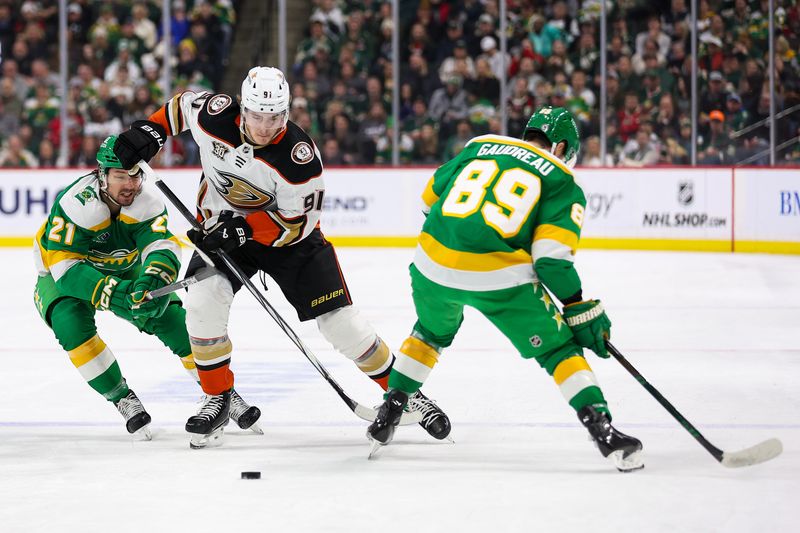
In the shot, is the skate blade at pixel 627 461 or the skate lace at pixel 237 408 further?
the skate lace at pixel 237 408

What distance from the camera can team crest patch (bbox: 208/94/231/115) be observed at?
396 cm

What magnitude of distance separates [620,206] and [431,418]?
6.87 meters

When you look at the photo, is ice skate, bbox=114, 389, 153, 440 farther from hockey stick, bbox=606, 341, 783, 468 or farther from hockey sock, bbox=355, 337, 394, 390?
hockey stick, bbox=606, 341, 783, 468

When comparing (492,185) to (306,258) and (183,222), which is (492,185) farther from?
(183,222)

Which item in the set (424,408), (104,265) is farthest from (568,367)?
(104,265)

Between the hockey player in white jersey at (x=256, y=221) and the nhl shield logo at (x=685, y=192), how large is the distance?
6.69m

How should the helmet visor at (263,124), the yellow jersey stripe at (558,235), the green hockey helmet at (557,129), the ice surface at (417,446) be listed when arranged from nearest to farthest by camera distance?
the ice surface at (417,446) < the yellow jersey stripe at (558,235) < the green hockey helmet at (557,129) < the helmet visor at (263,124)

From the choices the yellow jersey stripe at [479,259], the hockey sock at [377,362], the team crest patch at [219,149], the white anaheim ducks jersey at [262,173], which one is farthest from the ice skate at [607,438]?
the team crest patch at [219,149]

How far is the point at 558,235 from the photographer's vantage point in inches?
130

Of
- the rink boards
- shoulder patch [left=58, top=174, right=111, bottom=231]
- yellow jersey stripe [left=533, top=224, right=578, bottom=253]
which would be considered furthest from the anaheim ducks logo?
the rink boards

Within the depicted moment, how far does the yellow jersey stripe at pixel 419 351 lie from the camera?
12.0ft

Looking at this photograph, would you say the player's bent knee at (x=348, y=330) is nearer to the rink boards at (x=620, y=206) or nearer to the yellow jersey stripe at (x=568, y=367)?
the yellow jersey stripe at (x=568, y=367)

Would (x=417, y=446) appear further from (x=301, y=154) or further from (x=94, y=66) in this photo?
(x=94, y=66)

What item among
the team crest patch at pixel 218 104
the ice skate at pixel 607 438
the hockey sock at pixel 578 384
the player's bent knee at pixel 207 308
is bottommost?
the ice skate at pixel 607 438
